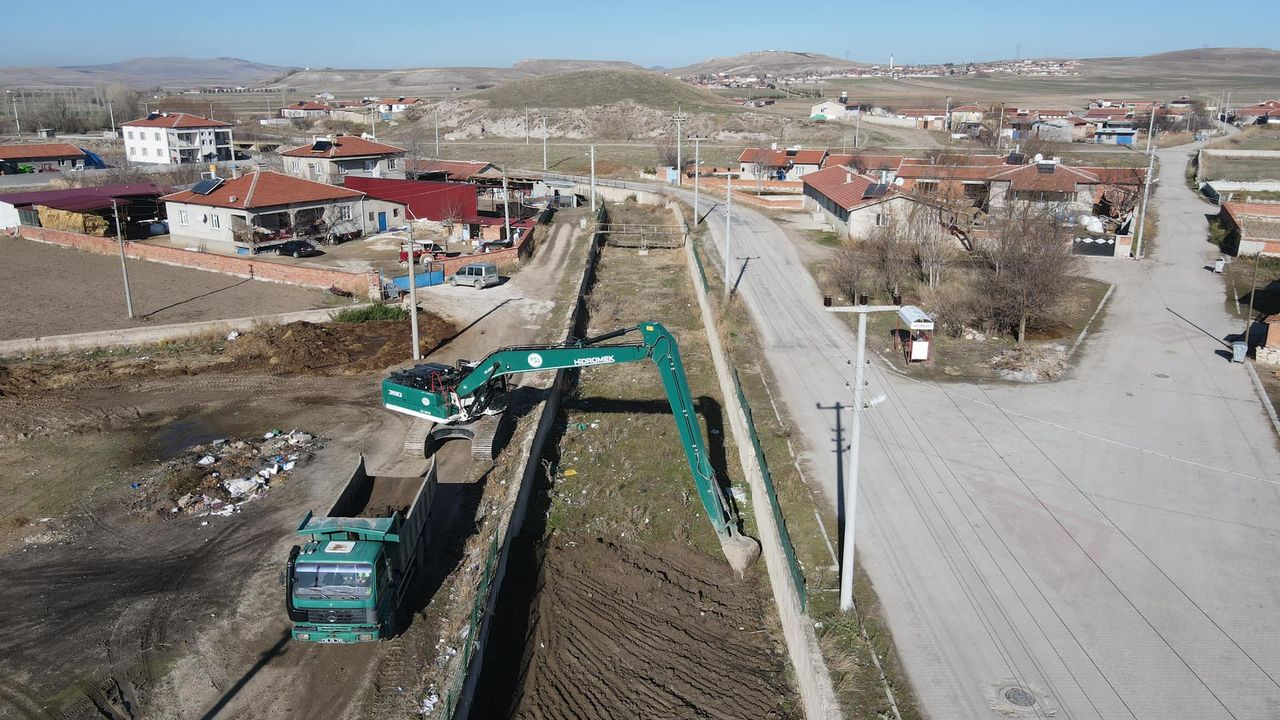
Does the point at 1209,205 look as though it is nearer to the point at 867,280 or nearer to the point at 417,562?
the point at 867,280

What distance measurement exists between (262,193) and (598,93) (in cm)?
8651

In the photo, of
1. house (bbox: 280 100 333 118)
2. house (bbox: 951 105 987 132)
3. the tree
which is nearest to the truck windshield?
the tree

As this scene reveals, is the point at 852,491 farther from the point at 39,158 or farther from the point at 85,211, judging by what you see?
the point at 39,158

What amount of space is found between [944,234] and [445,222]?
24986mm

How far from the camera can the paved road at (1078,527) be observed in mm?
11656

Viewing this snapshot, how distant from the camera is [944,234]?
3800 centimetres

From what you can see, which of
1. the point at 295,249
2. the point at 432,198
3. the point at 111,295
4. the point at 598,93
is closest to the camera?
the point at 111,295

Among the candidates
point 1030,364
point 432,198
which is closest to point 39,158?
point 432,198

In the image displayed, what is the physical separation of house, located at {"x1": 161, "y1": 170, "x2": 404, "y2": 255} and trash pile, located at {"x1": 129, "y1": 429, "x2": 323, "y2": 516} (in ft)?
78.5

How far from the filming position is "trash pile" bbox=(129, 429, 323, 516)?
58.1 feet

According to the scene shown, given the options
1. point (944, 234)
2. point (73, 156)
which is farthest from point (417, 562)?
point (73, 156)

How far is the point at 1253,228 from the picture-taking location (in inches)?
1577

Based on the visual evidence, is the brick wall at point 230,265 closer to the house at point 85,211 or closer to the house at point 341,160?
the house at point 85,211

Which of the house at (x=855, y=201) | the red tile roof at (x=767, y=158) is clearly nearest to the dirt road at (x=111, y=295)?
the house at (x=855, y=201)
